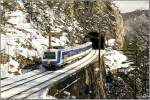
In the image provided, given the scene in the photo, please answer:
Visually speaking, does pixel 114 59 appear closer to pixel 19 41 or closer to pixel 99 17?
pixel 99 17

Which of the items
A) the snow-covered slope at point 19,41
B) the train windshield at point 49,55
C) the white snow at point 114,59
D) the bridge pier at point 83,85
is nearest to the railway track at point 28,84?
the bridge pier at point 83,85

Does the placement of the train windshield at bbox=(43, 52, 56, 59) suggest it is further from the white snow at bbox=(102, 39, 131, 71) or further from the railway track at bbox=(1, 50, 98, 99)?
the white snow at bbox=(102, 39, 131, 71)

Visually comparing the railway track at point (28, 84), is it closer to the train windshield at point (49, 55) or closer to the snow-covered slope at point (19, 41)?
the train windshield at point (49, 55)

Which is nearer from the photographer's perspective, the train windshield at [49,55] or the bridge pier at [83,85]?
the bridge pier at [83,85]

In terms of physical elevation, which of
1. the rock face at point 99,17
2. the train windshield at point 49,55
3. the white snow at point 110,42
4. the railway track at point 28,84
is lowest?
the railway track at point 28,84

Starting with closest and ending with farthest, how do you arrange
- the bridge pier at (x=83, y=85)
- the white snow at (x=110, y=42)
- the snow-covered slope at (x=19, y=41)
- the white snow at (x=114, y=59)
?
the bridge pier at (x=83, y=85) < the snow-covered slope at (x=19, y=41) < the white snow at (x=114, y=59) < the white snow at (x=110, y=42)

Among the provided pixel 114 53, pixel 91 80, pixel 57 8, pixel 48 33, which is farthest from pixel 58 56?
pixel 114 53

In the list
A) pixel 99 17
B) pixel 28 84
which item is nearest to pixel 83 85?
pixel 28 84

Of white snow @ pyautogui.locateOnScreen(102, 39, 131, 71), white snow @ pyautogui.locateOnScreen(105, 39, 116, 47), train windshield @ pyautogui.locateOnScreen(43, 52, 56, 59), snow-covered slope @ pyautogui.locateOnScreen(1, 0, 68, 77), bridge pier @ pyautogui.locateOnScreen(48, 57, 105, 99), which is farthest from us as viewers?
white snow @ pyautogui.locateOnScreen(105, 39, 116, 47)

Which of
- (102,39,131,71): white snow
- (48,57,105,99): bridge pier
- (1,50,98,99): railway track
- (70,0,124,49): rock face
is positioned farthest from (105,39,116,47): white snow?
(1,50,98,99): railway track

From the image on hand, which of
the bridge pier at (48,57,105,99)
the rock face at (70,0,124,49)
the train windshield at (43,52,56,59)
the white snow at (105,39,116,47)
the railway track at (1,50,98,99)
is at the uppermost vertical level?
the rock face at (70,0,124,49)

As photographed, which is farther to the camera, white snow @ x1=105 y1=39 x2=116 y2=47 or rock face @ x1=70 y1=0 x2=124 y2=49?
white snow @ x1=105 y1=39 x2=116 y2=47

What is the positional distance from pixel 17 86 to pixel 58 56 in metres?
11.6

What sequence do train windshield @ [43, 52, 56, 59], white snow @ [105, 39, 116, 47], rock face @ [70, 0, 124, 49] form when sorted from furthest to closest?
white snow @ [105, 39, 116, 47], rock face @ [70, 0, 124, 49], train windshield @ [43, 52, 56, 59]
